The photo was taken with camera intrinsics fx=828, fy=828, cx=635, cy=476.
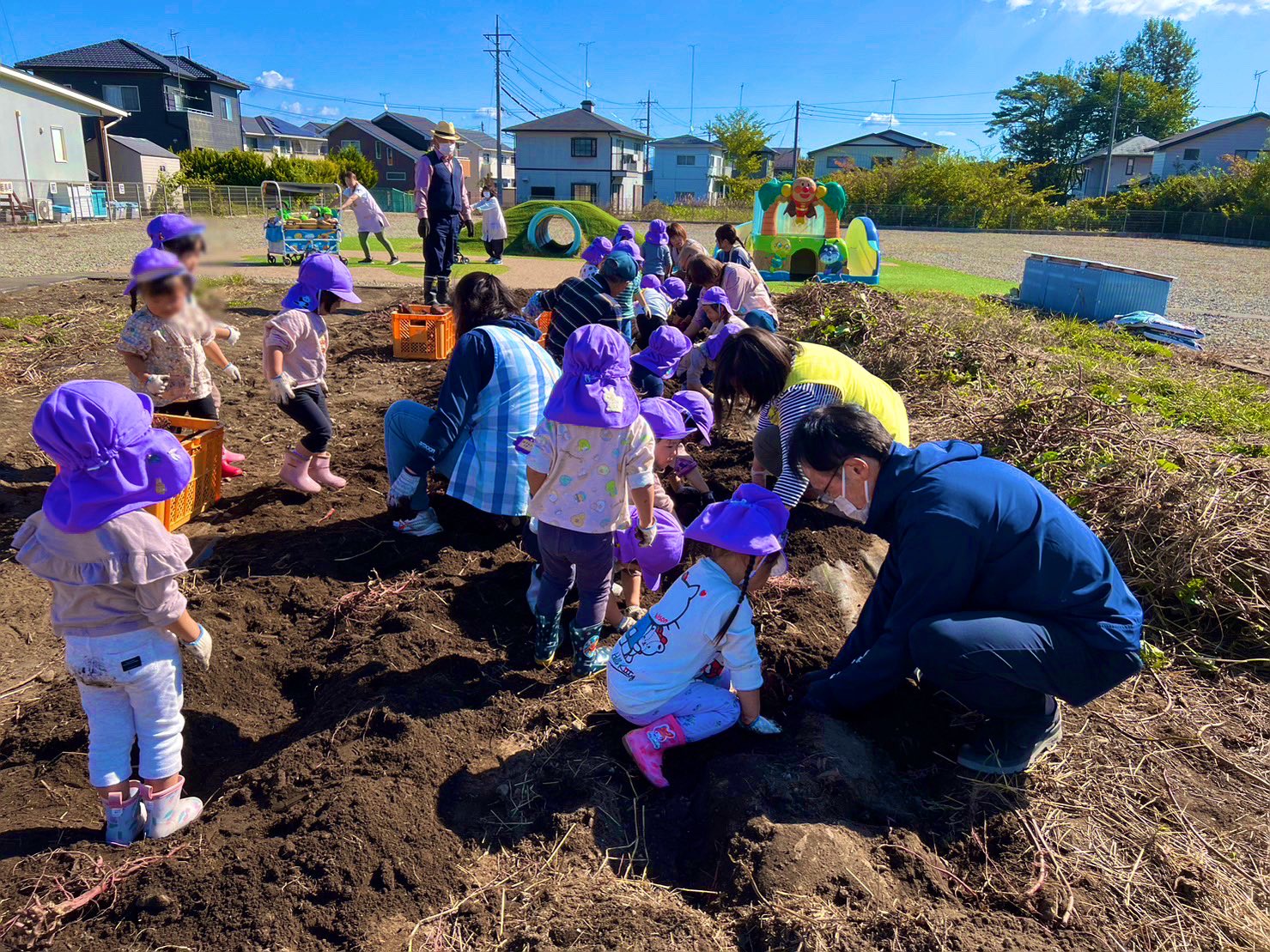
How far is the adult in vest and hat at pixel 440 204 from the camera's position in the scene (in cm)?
1059

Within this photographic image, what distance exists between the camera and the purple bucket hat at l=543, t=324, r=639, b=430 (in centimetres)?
301

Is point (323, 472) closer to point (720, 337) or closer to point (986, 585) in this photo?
point (720, 337)

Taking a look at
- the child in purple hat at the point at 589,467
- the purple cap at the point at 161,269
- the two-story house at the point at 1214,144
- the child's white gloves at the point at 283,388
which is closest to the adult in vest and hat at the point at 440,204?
the child's white gloves at the point at 283,388

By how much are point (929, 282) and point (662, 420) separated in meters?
15.6

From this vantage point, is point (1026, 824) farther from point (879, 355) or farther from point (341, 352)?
point (341, 352)

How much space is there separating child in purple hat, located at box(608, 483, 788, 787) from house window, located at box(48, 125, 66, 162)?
3863cm

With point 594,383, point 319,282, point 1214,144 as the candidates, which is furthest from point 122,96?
point 1214,144

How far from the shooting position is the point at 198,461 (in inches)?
183

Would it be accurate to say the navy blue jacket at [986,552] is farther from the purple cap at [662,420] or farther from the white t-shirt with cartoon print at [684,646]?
the purple cap at [662,420]

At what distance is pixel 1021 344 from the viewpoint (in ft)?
30.9

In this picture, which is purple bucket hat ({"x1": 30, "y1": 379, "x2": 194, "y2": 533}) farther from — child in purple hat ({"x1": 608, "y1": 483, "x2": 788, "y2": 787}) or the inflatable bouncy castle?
the inflatable bouncy castle

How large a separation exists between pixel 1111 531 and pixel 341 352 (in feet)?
24.8

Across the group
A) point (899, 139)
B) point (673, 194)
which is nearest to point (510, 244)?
point (673, 194)

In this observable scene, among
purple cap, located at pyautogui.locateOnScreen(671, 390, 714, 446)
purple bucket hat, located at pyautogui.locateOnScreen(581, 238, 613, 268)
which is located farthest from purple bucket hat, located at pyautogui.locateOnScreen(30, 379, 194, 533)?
purple bucket hat, located at pyautogui.locateOnScreen(581, 238, 613, 268)
